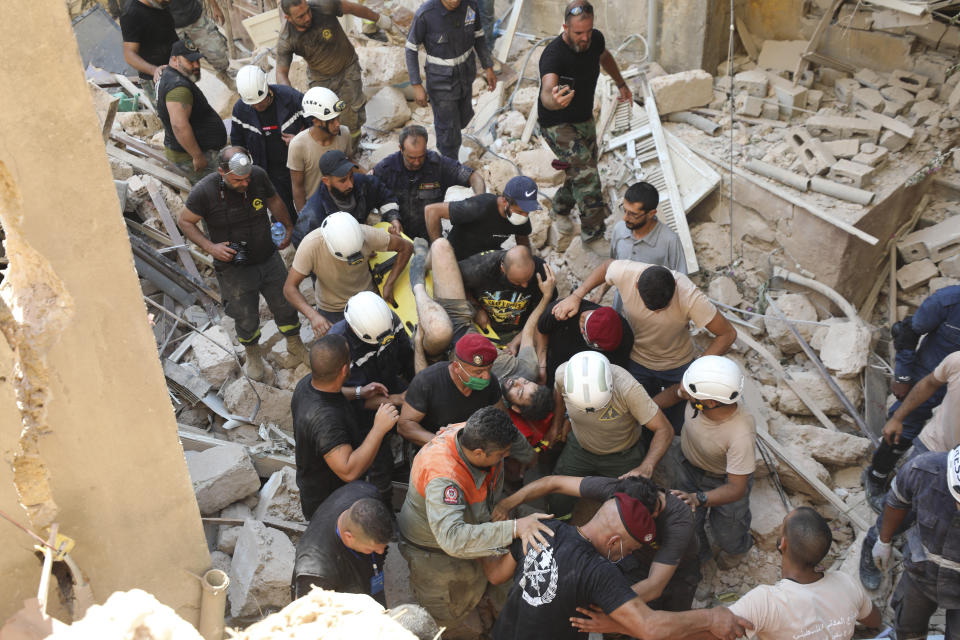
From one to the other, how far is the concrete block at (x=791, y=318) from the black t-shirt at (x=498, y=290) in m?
2.49

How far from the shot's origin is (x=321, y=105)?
6.23 metres

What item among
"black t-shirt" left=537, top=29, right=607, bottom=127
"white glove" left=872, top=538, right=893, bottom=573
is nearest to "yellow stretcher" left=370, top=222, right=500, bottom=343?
"black t-shirt" left=537, top=29, right=607, bottom=127

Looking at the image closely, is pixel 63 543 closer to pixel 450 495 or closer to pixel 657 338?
pixel 450 495

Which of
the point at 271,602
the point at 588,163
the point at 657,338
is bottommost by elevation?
the point at 271,602

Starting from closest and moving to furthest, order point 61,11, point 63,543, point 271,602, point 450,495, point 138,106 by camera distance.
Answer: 1. point 61,11
2. point 63,543
3. point 450,495
4. point 271,602
5. point 138,106

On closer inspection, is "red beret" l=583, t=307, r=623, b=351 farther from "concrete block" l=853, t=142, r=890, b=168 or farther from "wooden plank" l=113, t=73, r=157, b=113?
"wooden plank" l=113, t=73, r=157, b=113

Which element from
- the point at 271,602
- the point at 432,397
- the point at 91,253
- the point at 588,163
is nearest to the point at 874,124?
the point at 588,163

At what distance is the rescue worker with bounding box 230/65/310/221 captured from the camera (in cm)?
655

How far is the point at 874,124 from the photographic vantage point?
746 centimetres

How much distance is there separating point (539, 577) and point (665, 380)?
2.20m

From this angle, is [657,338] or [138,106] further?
[138,106]

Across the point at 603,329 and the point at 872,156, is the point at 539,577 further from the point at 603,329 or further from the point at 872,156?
the point at 872,156

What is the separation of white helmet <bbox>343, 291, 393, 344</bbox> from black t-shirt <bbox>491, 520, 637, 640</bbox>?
180 centimetres

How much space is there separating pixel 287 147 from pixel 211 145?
0.65 meters
